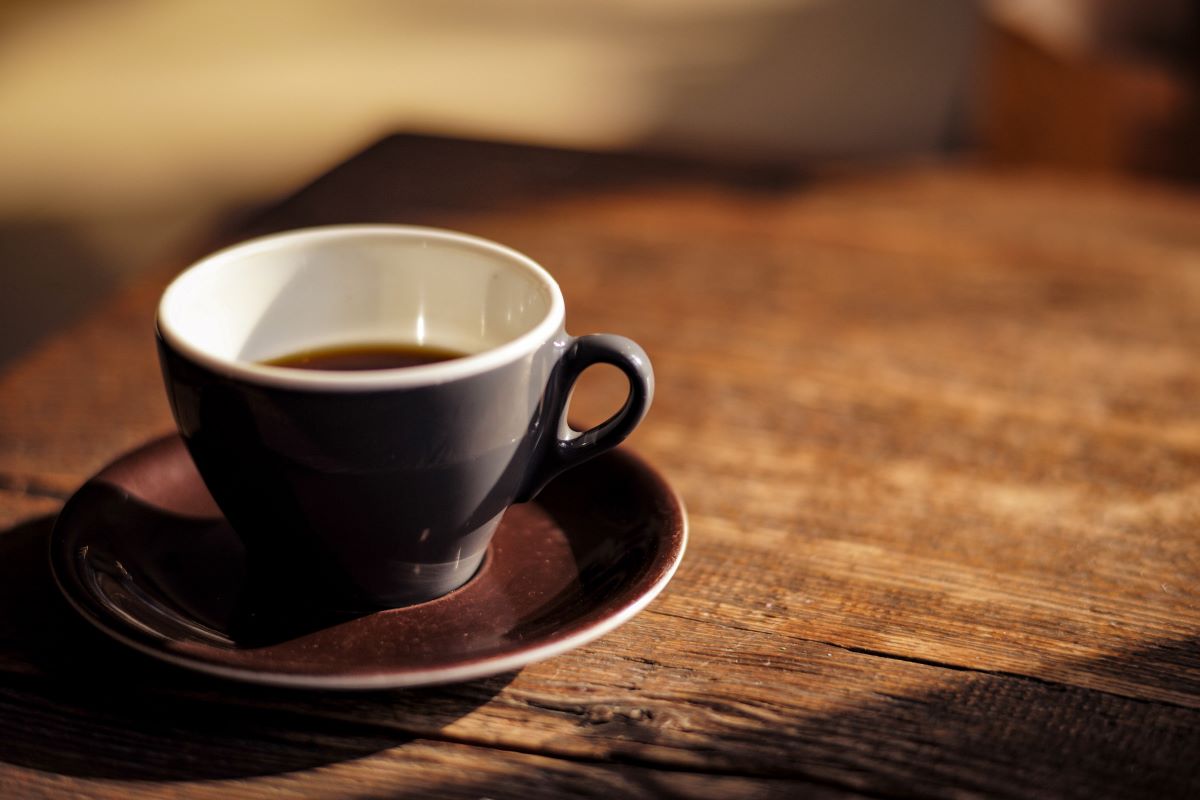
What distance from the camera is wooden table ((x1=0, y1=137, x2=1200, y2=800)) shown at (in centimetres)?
40

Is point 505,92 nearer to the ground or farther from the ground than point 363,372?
nearer to the ground

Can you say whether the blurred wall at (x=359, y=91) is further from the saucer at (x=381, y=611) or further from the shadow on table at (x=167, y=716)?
the shadow on table at (x=167, y=716)

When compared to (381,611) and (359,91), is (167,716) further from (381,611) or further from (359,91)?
(359,91)

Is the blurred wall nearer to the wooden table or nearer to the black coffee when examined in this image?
the wooden table

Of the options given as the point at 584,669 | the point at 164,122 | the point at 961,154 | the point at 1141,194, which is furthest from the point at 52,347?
the point at 961,154

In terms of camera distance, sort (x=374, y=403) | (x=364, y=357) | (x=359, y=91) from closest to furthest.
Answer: (x=374, y=403) → (x=364, y=357) → (x=359, y=91)

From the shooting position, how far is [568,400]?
466mm

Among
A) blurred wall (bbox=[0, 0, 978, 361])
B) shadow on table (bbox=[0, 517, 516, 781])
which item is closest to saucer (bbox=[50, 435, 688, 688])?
shadow on table (bbox=[0, 517, 516, 781])

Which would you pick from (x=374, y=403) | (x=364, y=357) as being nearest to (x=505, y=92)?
(x=364, y=357)

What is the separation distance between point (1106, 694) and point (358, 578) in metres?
0.30

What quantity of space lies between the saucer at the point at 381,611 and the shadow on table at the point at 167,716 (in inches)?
0.8

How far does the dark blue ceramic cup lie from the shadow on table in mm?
50

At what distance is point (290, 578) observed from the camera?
461 mm

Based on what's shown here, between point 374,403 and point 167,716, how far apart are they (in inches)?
5.4
